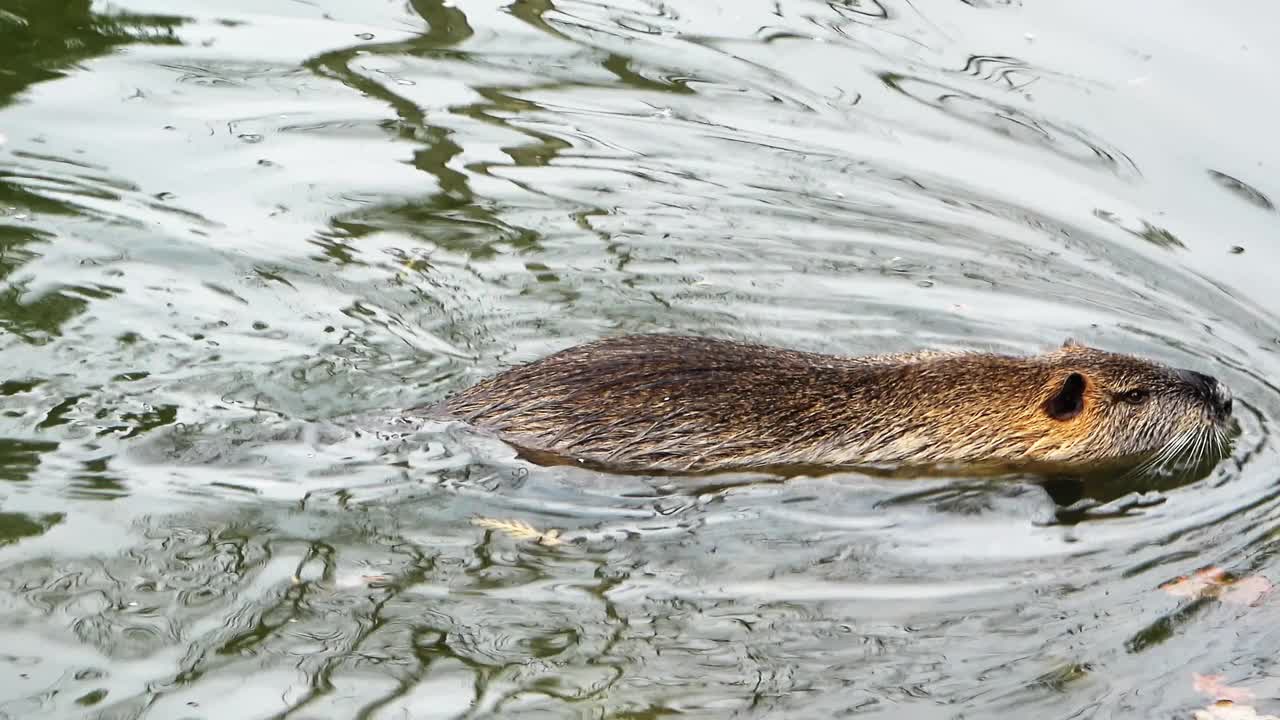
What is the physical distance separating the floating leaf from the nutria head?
200 centimetres

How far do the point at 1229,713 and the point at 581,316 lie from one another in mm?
3152

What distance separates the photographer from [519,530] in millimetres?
5148

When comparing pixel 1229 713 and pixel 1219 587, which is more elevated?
pixel 1219 587

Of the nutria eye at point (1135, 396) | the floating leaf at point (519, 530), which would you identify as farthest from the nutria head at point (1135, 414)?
the floating leaf at point (519, 530)

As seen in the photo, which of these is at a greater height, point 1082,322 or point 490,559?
point 1082,322

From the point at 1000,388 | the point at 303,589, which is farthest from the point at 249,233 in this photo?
the point at 1000,388

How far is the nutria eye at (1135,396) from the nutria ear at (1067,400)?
24 cm

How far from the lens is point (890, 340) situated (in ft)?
21.5

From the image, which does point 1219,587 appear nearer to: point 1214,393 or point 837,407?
point 1214,393

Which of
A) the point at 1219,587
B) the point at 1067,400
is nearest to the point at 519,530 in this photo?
the point at 1067,400

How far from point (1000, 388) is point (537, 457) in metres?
1.84

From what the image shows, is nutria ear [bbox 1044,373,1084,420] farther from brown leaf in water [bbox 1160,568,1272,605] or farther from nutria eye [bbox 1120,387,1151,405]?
brown leaf in water [bbox 1160,568,1272,605]

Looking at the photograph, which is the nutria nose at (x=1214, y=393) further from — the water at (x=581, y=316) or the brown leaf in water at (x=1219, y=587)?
the brown leaf in water at (x=1219, y=587)

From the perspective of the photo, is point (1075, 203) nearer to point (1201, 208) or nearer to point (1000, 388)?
point (1201, 208)
